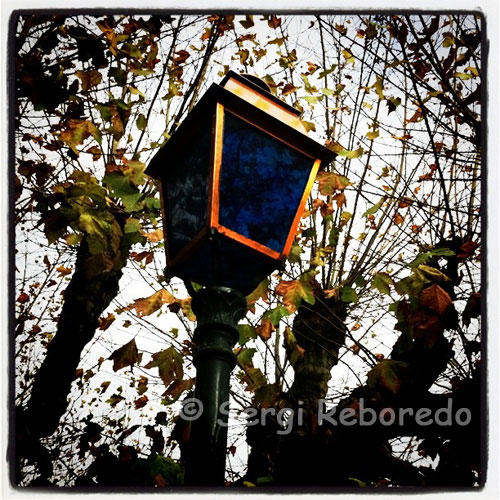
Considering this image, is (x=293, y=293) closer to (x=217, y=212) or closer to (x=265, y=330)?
(x=265, y=330)

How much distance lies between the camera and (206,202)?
Result: 211 centimetres

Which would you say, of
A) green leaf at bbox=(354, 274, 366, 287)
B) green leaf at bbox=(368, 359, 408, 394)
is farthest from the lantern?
green leaf at bbox=(354, 274, 366, 287)

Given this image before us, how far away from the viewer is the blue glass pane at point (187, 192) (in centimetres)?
215

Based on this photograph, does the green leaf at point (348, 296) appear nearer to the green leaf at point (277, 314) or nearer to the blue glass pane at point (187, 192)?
the green leaf at point (277, 314)

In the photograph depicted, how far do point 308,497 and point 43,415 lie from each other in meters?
2.58

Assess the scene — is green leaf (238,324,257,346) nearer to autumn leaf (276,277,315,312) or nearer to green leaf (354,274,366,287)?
autumn leaf (276,277,315,312)

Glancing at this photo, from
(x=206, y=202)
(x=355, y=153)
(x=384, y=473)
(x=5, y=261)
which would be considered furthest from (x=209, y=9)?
(x=384, y=473)

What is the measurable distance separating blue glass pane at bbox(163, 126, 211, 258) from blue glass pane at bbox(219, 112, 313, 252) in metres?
0.08

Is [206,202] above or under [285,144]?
under

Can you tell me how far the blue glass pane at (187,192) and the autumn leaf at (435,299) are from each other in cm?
204

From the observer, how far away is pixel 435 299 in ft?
12.3

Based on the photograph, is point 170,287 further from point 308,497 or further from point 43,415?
point 308,497

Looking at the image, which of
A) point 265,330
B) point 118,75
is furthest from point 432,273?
point 118,75

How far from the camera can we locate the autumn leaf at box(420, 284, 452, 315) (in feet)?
12.1
